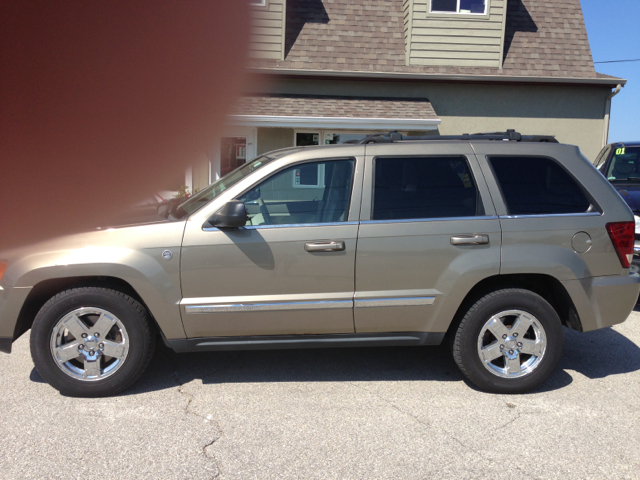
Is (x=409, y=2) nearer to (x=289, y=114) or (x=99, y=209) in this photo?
(x=289, y=114)

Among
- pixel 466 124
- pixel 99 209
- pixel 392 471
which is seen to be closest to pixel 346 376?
pixel 392 471

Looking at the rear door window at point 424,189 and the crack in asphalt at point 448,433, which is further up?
the rear door window at point 424,189

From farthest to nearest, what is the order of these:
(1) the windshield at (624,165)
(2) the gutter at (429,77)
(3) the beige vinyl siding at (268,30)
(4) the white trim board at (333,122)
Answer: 1. (3) the beige vinyl siding at (268,30)
2. (2) the gutter at (429,77)
3. (4) the white trim board at (333,122)
4. (1) the windshield at (624,165)

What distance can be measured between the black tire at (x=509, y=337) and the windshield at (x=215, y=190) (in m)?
1.92

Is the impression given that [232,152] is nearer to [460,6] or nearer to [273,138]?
[273,138]

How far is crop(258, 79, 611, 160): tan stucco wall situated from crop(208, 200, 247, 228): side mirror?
9.41 m

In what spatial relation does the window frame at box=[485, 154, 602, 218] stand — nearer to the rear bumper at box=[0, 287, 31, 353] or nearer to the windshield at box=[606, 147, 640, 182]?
the rear bumper at box=[0, 287, 31, 353]

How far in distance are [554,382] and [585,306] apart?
674 mm

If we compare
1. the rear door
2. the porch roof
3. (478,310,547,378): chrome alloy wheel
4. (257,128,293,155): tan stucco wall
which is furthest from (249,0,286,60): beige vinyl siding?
(478,310,547,378): chrome alloy wheel

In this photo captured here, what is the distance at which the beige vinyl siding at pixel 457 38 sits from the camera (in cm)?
1283

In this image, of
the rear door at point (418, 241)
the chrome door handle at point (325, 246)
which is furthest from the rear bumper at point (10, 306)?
the rear door at point (418, 241)

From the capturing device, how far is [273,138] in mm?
12758
